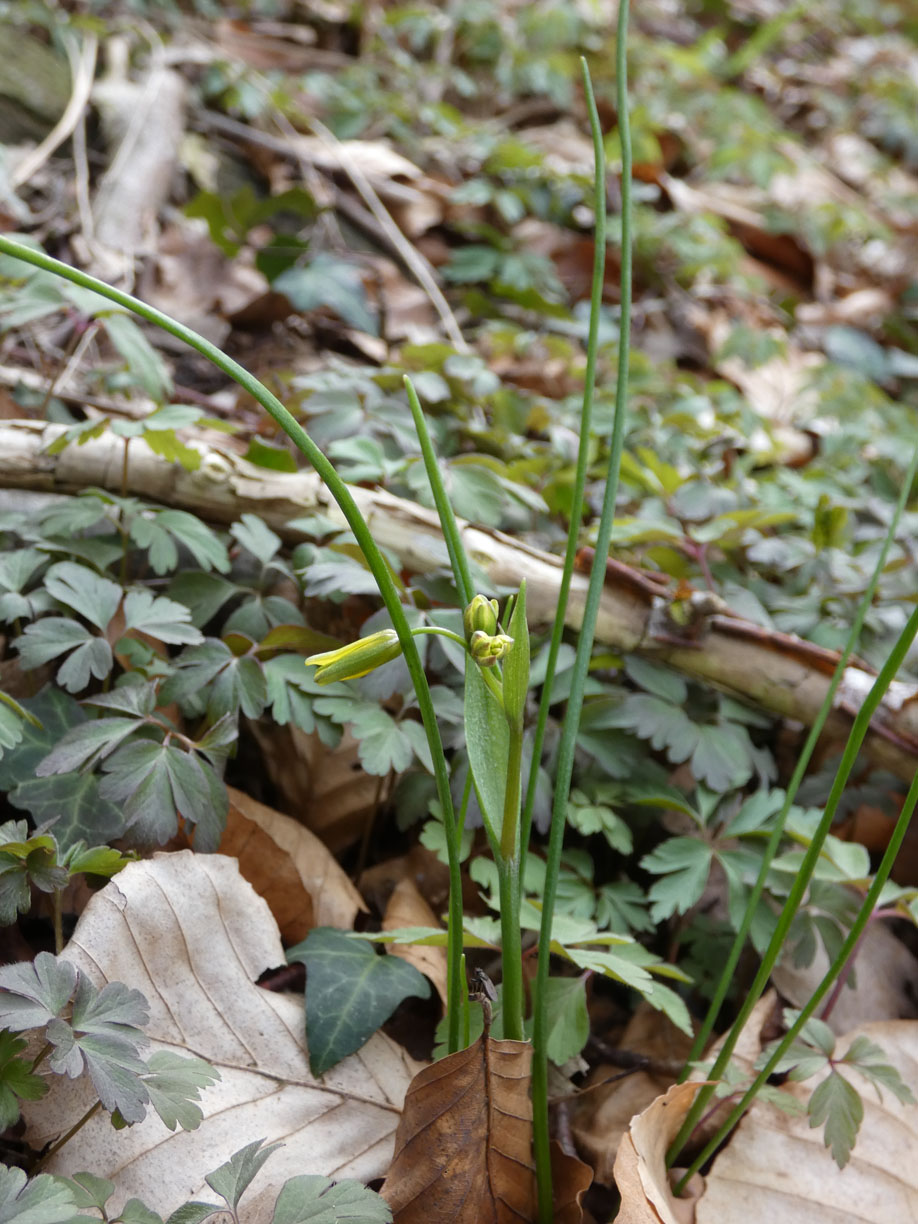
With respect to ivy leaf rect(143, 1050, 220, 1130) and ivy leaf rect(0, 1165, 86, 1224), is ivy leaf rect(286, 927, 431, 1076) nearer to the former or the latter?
ivy leaf rect(143, 1050, 220, 1130)

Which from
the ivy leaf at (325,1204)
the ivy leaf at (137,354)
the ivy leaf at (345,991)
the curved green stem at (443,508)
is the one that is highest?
the curved green stem at (443,508)

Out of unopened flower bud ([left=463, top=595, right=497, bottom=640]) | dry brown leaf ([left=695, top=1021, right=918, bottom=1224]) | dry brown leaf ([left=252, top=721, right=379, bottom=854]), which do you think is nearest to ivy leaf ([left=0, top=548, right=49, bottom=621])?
dry brown leaf ([left=252, top=721, right=379, bottom=854])

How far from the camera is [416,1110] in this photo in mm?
911

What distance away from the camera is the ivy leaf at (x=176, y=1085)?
0.82 metres

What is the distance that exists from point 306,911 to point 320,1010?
0.57 ft

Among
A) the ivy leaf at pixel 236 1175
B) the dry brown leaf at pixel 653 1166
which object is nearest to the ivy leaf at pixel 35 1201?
the ivy leaf at pixel 236 1175

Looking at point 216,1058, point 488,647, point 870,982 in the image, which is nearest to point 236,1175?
point 216,1058

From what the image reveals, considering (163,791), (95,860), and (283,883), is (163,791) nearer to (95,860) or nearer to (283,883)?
(95,860)

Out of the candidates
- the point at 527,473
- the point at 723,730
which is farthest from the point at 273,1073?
the point at 527,473

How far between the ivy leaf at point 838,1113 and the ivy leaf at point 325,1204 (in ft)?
1.68

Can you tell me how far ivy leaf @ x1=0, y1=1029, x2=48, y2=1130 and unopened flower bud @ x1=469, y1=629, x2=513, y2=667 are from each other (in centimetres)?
56

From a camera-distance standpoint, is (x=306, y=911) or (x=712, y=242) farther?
(x=712, y=242)

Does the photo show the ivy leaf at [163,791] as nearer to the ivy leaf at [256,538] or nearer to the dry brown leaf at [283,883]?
the dry brown leaf at [283,883]

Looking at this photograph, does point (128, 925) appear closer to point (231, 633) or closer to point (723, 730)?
point (231, 633)
